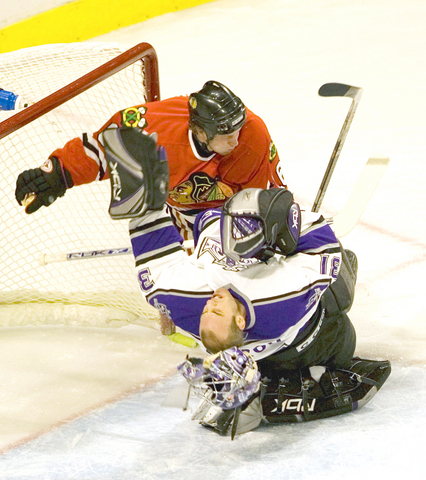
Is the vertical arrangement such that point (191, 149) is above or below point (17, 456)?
above

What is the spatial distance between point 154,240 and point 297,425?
25.4 inches

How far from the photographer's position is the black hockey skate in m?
1.97

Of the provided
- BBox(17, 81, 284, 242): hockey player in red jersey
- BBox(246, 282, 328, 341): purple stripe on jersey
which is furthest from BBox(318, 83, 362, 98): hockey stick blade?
BBox(246, 282, 328, 341): purple stripe on jersey

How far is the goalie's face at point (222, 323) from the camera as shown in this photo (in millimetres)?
1660

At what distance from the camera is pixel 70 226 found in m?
3.01

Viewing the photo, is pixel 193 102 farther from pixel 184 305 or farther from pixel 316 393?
pixel 316 393

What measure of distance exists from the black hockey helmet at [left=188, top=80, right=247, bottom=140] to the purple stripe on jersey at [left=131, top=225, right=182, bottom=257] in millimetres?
450

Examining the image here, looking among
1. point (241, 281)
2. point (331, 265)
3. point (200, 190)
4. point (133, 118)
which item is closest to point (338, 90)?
point (200, 190)

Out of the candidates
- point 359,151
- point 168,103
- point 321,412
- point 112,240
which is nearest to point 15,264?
point 112,240

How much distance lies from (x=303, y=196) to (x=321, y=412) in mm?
1584

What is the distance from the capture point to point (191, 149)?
2.24 meters

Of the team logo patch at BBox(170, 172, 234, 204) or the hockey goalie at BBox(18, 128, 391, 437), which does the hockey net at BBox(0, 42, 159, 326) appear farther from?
the hockey goalie at BBox(18, 128, 391, 437)

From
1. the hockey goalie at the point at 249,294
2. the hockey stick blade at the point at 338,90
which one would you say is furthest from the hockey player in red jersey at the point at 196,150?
the hockey stick blade at the point at 338,90

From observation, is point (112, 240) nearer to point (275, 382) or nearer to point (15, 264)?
point (15, 264)
